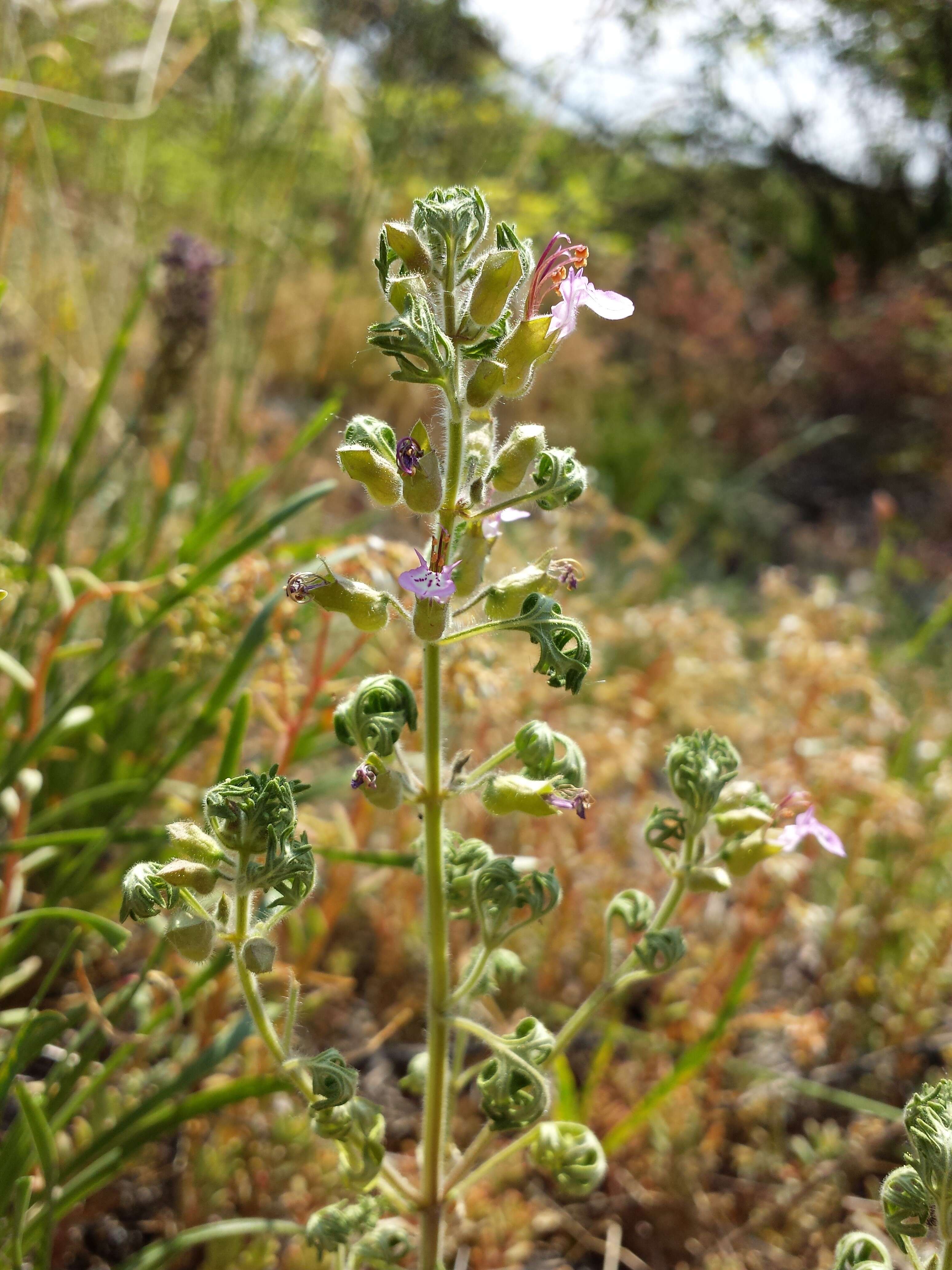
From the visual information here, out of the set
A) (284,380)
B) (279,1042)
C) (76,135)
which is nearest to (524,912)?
(279,1042)

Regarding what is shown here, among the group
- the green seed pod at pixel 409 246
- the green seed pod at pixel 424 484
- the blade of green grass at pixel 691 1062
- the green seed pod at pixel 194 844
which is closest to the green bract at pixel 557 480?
the green seed pod at pixel 424 484

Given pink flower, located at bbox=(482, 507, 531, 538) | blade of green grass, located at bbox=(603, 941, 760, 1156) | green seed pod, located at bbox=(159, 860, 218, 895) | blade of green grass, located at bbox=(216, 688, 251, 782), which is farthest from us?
blade of green grass, located at bbox=(603, 941, 760, 1156)

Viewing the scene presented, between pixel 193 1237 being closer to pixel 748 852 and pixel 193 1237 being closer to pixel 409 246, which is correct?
pixel 748 852

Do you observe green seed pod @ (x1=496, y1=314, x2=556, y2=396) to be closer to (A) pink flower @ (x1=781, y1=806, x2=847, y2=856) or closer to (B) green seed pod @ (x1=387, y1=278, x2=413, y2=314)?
(B) green seed pod @ (x1=387, y1=278, x2=413, y2=314)

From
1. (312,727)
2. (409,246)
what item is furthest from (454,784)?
(312,727)

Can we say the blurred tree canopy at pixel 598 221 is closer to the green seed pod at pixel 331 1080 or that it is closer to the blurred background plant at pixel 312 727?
the blurred background plant at pixel 312 727

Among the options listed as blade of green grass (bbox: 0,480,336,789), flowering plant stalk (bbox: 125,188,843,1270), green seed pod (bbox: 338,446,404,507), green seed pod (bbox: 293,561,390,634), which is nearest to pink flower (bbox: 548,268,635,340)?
flowering plant stalk (bbox: 125,188,843,1270)
